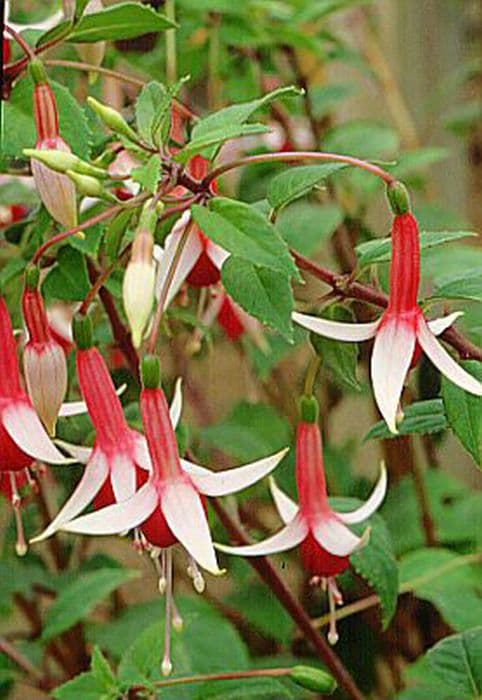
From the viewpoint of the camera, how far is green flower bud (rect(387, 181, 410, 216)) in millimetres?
469

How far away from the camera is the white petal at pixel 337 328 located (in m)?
0.50

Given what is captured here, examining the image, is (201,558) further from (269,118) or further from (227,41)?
(269,118)

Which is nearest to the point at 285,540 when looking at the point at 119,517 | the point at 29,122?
the point at 119,517

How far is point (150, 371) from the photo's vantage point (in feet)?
1.56

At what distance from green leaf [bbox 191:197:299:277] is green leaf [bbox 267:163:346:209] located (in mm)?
40

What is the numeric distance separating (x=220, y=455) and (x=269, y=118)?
36cm

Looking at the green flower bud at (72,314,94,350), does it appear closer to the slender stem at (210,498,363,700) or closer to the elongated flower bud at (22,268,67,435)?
the elongated flower bud at (22,268,67,435)

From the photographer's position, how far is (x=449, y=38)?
5.91ft

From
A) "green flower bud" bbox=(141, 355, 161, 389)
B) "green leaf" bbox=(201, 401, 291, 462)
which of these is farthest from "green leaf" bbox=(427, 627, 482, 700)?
"green leaf" bbox=(201, 401, 291, 462)

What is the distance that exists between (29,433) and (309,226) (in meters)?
0.57

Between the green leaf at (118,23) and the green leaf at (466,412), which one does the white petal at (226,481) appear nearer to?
the green leaf at (466,412)

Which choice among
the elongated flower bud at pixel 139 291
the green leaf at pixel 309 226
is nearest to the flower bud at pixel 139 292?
the elongated flower bud at pixel 139 291

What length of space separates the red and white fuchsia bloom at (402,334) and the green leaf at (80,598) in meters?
0.35

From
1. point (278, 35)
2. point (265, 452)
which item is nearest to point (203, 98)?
point (278, 35)
